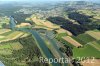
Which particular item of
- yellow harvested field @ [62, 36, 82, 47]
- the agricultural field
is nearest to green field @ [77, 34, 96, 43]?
yellow harvested field @ [62, 36, 82, 47]

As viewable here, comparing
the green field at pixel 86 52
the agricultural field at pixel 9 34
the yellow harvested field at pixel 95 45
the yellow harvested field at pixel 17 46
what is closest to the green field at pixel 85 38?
the yellow harvested field at pixel 95 45

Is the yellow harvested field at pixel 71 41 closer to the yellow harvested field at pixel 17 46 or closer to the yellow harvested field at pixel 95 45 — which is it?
the yellow harvested field at pixel 95 45

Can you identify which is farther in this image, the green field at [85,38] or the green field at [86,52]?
the green field at [85,38]

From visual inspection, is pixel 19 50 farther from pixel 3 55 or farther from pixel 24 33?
pixel 24 33

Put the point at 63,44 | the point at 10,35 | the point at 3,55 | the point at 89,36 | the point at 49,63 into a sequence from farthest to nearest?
the point at 10,35, the point at 89,36, the point at 63,44, the point at 3,55, the point at 49,63

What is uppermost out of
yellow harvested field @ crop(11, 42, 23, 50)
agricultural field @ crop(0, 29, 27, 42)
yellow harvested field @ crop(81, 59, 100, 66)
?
yellow harvested field @ crop(81, 59, 100, 66)

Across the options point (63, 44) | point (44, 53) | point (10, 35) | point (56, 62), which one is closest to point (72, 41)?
point (63, 44)

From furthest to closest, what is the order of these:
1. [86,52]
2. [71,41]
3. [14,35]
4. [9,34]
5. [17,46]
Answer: [9,34]
[14,35]
[71,41]
[17,46]
[86,52]

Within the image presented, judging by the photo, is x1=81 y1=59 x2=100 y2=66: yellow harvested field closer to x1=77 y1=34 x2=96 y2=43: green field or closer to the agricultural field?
x1=77 y1=34 x2=96 y2=43: green field

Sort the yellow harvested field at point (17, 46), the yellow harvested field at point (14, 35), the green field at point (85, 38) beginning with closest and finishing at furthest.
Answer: the yellow harvested field at point (17, 46), the green field at point (85, 38), the yellow harvested field at point (14, 35)

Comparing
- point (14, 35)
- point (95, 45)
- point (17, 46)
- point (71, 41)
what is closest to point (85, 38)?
point (71, 41)

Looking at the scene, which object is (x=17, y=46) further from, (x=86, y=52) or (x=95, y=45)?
(x=95, y=45)
